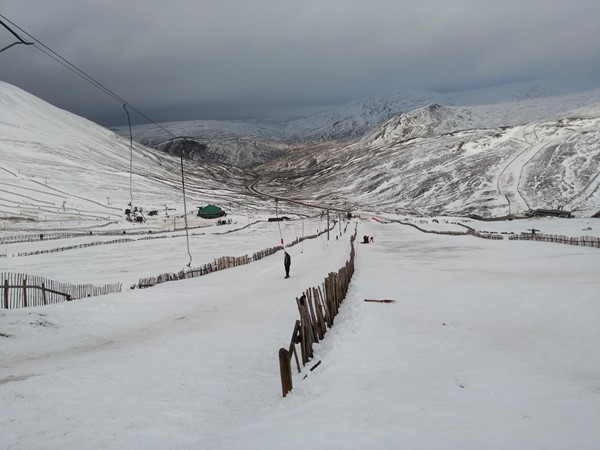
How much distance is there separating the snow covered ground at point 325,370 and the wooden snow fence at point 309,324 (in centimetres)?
36

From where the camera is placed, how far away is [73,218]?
316 feet

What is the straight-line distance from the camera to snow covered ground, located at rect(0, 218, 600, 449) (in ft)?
24.6

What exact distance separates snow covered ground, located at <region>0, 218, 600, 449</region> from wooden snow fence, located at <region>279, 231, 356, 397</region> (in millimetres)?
364

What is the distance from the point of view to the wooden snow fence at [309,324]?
956 cm

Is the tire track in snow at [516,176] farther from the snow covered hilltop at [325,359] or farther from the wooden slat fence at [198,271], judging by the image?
the wooden slat fence at [198,271]

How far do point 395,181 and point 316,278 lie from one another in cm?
16321

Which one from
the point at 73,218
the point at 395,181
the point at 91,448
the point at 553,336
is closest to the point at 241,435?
the point at 91,448

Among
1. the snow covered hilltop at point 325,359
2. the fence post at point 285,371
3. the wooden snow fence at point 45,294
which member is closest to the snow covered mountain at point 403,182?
the wooden snow fence at point 45,294

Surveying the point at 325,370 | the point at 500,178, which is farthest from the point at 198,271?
the point at 500,178

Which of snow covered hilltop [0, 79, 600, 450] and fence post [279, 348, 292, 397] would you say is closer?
snow covered hilltop [0, 79, 600, 450]

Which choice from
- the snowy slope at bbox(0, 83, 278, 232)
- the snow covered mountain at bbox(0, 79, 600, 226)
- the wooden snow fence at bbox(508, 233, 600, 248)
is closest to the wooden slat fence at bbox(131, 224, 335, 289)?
the wooden snow fence at bbox(508, 233, 600, 248)

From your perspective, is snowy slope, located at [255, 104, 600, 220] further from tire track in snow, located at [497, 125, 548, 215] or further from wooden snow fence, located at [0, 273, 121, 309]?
wooden snow fence, located at [0, 273, 121, 309]

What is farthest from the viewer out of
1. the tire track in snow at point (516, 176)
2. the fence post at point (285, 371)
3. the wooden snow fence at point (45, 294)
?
the tire track in snow at point (516, 176)

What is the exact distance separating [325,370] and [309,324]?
5.35 ft
